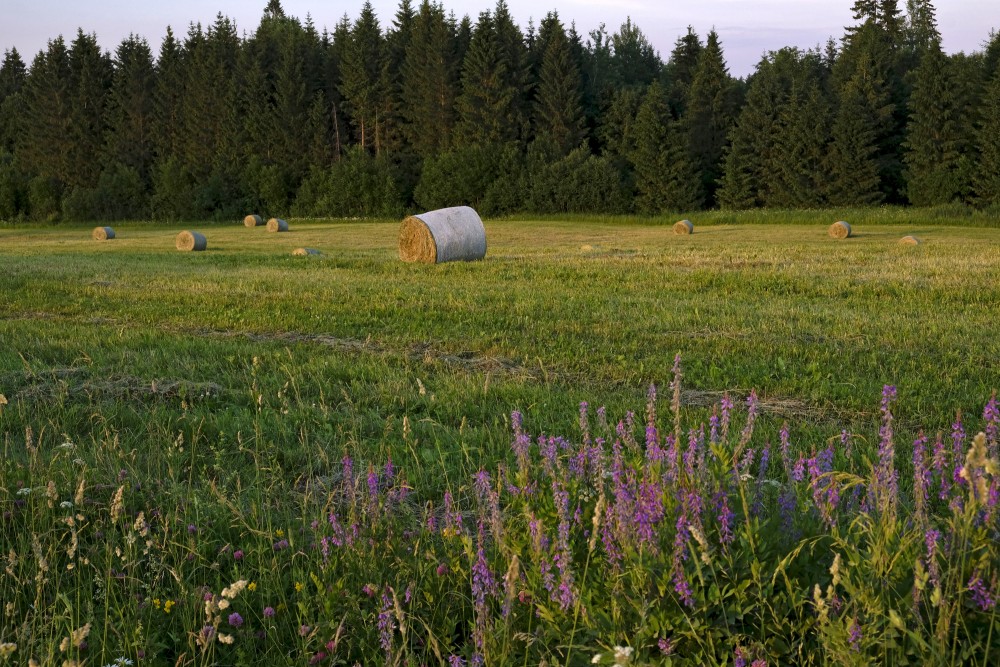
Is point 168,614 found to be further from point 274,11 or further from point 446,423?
point 274,11

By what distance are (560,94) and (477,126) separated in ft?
19.9

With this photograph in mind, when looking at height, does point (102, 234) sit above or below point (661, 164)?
below

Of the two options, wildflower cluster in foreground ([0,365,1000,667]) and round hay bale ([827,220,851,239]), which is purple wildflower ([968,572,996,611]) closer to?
wildflower cluster in foreground ([0,365,1000,667])

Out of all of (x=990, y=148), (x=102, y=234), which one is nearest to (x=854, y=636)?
(x=102, y=234)

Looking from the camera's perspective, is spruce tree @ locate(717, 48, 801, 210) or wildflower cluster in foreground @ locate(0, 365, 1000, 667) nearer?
wildflower cluster in foreground @ locate(0, 365, 1000, 667)

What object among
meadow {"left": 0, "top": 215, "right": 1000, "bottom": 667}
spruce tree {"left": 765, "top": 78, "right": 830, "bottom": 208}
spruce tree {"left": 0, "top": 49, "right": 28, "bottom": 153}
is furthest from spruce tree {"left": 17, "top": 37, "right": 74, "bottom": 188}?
meadow {"left": 0, "top": 215, "right": 1000, "bottom": 667}

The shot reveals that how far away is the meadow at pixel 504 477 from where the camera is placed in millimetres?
3057

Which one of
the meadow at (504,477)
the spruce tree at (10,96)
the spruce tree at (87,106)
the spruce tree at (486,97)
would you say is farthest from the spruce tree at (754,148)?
the spruce tree at (10,96)

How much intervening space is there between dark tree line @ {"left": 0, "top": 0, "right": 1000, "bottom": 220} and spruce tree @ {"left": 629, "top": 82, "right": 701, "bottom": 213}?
0.12 metres

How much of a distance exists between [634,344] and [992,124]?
46.3m

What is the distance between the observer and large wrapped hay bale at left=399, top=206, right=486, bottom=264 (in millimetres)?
22125

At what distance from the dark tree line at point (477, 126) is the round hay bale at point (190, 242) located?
28.3 m

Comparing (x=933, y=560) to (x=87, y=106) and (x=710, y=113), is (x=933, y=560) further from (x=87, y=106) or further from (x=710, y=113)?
(x=87, y=106)

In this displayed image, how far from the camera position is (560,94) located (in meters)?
61.3
